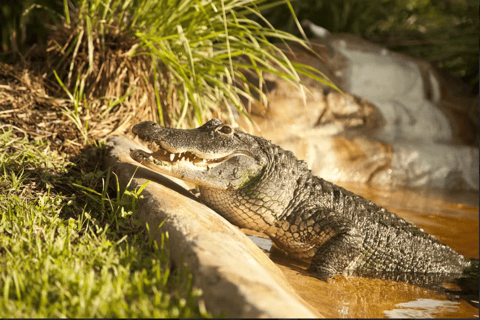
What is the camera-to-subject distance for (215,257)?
1998mm

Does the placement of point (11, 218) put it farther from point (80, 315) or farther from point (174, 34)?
point (174, 34)

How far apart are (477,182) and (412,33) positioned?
144 inches

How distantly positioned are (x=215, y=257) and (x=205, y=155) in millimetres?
1188

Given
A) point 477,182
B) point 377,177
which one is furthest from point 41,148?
point 477,182

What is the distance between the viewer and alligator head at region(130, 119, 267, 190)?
2.94 metres

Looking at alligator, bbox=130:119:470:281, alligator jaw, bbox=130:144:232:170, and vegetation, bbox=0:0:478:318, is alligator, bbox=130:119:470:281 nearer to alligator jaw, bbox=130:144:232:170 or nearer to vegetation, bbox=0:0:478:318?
alligator jaw, bbox=130:144:232:170

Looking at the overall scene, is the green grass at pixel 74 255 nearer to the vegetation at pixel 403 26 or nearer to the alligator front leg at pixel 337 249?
the alligator front leg at pixel 337 249

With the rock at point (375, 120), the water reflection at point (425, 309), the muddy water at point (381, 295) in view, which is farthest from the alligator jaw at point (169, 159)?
the rock at point (375, 120)

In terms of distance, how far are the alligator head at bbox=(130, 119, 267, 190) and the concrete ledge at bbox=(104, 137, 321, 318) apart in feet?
0.61

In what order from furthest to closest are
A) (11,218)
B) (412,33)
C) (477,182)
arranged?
(412,33) → (477,182) → (11,218)

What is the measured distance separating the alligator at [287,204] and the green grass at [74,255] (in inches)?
20.1

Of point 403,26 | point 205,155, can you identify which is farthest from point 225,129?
point 403,26

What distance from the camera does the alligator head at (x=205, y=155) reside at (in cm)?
294

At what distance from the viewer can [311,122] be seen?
23.9ft
